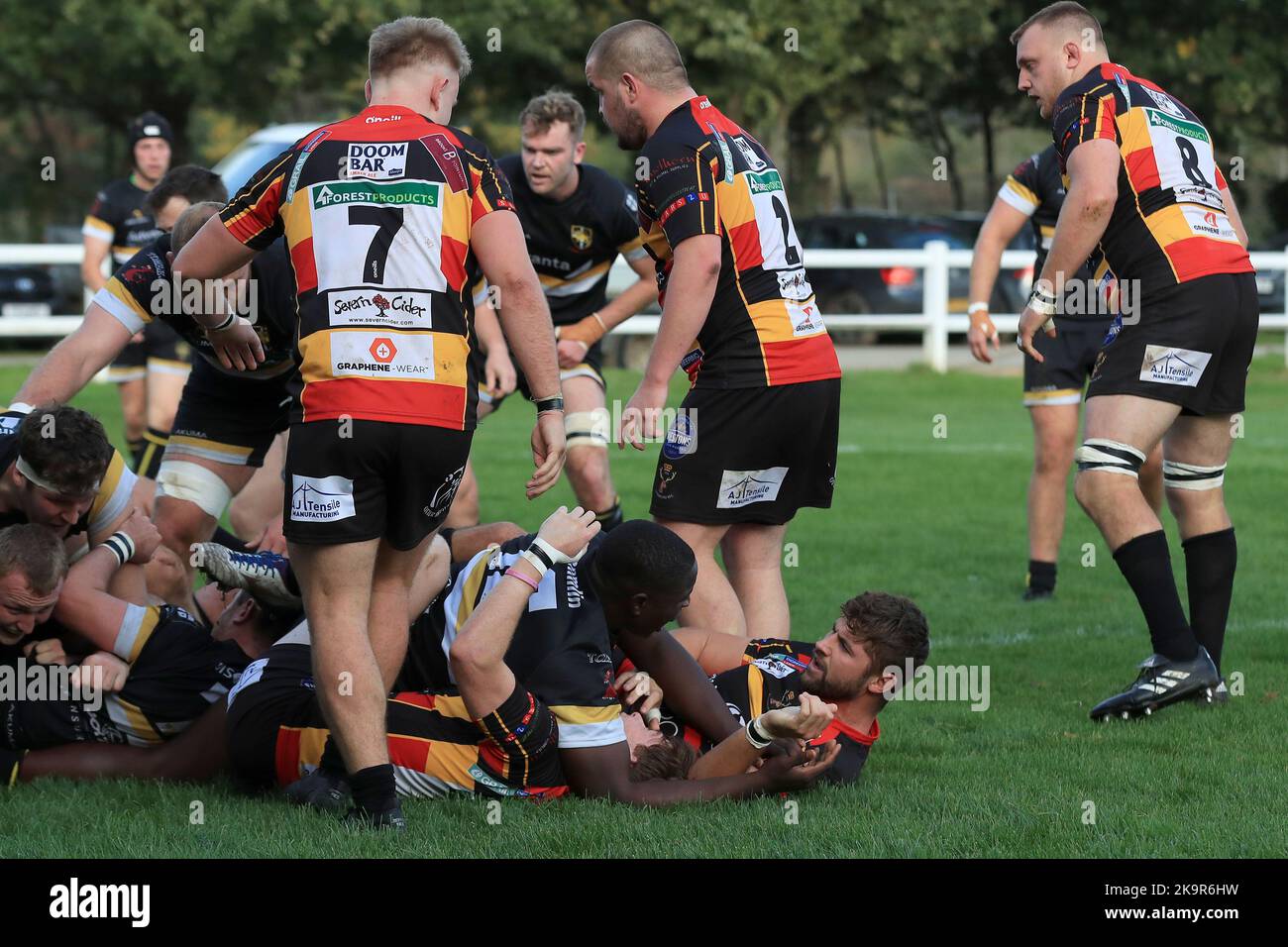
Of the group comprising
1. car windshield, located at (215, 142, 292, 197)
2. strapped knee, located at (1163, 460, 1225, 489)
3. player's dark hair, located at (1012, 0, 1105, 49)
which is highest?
car windshield, located at (215, 142, 292, 197)

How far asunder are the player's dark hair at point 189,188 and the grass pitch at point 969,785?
315cm

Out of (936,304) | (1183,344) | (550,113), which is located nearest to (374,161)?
(1183,344)

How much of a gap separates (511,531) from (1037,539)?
3060 mm

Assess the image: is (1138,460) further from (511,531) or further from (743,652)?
(511,531)

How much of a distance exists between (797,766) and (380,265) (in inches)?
72.6

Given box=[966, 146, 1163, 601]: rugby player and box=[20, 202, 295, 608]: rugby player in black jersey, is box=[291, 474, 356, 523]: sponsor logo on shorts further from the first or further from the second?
box=[966, 146, 1163, 601]: rugby player

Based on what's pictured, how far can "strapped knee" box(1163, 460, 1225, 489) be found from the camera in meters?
6.25

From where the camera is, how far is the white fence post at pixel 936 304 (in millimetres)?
19531

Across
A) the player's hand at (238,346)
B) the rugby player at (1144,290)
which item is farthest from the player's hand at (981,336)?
the player's hand at (238,346)

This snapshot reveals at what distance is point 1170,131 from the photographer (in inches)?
237

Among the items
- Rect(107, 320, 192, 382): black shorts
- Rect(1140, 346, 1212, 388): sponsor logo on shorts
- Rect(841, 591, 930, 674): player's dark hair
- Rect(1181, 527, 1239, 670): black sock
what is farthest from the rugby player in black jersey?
Rect(107, 320, 192, 382): black shorts

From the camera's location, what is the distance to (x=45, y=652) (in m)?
5.21

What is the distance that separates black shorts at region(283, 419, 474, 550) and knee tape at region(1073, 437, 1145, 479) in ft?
8.05
